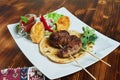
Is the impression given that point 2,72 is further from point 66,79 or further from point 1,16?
point 1,16

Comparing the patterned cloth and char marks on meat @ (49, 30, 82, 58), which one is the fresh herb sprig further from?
the patterned cloth

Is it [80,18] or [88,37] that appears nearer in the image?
[88,37]

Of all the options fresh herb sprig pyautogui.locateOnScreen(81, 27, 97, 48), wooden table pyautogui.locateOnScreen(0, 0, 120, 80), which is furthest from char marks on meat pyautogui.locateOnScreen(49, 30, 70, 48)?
wooden table pyautogui.locateOnScreen(0, 0, 120, 80)

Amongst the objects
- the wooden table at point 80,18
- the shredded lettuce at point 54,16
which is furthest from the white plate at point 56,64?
the shredded lettuce at point 54,16

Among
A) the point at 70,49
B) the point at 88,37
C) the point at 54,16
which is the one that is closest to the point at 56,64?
the point at 70,49

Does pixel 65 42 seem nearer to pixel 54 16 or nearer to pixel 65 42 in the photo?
pixel 65 42

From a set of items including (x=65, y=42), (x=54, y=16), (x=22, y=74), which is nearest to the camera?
(x=22, y=74)

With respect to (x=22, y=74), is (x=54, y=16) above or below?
above
